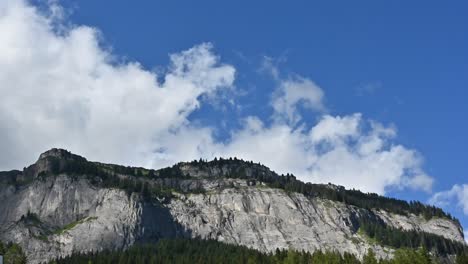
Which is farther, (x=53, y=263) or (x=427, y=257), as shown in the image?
(x=53, y=263)

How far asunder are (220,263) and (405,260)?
60.9m

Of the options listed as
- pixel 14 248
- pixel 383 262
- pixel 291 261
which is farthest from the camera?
pixel 291 261

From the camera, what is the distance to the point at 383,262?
180 metres

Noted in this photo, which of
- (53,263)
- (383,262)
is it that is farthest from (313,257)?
(53,263)

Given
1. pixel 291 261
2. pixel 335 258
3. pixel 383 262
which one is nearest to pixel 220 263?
pixel 291 261

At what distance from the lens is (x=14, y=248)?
16062 cm

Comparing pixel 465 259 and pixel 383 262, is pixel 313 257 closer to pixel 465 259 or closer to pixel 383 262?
pixel 383 262

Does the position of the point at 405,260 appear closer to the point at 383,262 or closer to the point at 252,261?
the point at 383,262

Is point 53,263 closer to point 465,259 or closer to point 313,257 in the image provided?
point 313,257

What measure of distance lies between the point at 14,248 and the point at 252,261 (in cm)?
7489

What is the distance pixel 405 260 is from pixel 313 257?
37215 millimetres

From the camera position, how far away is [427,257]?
544 feet

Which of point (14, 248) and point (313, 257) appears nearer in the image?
point (14, 248)

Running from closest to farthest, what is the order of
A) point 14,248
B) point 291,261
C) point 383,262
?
1. point 14,248
2. point 383,262
3. point 291,261
